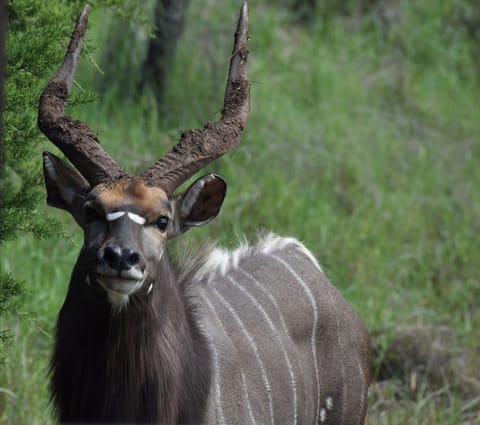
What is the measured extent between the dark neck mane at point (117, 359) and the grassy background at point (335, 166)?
112cm

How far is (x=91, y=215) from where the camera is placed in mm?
3238

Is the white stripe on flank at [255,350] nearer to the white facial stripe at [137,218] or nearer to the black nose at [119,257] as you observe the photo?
the white facial stripe at [137,218]

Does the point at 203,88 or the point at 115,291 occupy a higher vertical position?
the point at 203,88

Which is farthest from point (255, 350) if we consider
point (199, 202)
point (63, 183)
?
point (63, 183)

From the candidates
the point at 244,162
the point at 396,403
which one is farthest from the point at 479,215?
the point at 396,403

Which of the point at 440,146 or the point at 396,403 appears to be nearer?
the point at 396,403

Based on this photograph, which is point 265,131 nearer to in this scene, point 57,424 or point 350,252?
point 350,252

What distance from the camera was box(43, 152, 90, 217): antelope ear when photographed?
3420 millimetres

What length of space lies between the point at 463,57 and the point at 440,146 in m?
2.22

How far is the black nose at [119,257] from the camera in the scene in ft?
9.87

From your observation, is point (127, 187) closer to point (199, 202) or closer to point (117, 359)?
point (199, 202)

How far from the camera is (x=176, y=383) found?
3.40 m

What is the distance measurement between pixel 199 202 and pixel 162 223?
10.9 inches

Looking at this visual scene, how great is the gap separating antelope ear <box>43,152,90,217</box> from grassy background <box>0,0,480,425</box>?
1.27 metres
